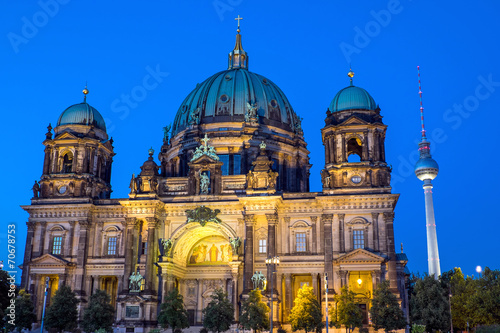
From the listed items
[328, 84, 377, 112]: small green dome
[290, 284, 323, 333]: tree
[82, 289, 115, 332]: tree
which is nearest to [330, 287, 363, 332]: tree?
[290, 284, 323, 333]: tree

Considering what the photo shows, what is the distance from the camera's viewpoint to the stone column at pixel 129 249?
63.2 meters

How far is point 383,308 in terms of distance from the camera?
174ft

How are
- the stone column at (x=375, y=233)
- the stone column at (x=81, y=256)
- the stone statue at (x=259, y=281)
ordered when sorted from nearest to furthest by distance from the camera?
the stone statue at (x=259, y=281) → the stone column at (x=375, y=233) → the stone column at (x=81, y=256)

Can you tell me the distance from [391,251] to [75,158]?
126 feet

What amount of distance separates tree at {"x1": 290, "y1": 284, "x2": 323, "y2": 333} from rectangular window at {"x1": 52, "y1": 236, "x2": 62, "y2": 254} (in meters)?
29.1

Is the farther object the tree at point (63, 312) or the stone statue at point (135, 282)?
the stone statue at point (135, 282)

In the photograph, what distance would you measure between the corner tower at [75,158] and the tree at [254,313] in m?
25.0

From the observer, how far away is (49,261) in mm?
65312

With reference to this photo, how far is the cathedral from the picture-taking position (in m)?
61.0

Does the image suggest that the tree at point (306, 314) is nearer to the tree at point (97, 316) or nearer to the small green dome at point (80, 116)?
the tree at point (97, 316)

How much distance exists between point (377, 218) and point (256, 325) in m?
17.4

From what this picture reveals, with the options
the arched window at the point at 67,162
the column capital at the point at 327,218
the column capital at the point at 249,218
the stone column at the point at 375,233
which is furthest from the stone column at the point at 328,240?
the arched window at the point at 67,162

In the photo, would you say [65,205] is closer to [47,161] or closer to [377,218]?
[47,161]

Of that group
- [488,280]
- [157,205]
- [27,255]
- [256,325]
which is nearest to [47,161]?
[27,255]
